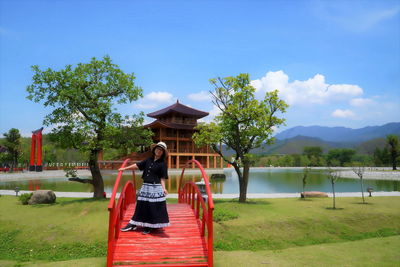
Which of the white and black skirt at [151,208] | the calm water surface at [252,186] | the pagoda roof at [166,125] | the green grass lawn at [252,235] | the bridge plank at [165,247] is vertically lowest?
the calm water surface at [252,186]

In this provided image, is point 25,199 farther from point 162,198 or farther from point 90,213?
point 162,198

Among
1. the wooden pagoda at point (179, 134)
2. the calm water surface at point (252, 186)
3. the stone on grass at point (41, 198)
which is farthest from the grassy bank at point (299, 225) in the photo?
the wooden pagoda at point (179, 134)

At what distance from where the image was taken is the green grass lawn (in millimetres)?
5980

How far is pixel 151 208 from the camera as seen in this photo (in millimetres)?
5211

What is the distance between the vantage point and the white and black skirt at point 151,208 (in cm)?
522

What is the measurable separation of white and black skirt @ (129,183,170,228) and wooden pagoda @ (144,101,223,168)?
3464cm

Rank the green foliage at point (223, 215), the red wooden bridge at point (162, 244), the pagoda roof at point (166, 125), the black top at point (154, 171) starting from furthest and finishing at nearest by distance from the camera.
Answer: the pagoda roof at point (166, 125) → the green foliage at point (223, 215) → the black top at point (154, 171) → the red wooden bridge at point (162, 244)

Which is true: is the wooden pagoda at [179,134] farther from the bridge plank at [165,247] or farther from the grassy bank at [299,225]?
the bridge plank at [165,247]

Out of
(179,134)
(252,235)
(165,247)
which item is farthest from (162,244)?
(179,134)

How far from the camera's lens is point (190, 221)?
5.98m

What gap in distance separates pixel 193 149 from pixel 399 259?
37078 mm

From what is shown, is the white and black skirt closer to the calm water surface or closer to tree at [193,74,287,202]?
tree at [193,74,287,202]

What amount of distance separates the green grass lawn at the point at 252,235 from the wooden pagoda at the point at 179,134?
1195 inches

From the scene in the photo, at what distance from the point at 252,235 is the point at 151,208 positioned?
11.6 feet
